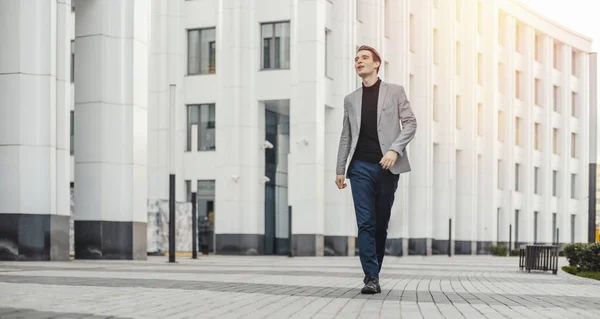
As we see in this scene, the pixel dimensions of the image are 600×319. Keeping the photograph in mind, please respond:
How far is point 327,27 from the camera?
37188 millimetres

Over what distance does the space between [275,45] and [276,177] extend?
556 centimetres

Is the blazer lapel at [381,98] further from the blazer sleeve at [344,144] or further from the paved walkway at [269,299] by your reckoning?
the paved walkway at [269,299]

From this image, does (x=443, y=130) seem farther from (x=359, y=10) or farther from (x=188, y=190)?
(x=188, y=190)

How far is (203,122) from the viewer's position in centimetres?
3834

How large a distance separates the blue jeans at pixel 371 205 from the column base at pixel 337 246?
91.7 ft

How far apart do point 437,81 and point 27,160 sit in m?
36.6

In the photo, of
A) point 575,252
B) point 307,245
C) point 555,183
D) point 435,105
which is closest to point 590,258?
point 575,252

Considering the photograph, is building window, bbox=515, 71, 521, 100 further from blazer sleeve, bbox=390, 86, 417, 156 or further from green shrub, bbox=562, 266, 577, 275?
blazer sleeve, bbox=390, 86, 417, 156

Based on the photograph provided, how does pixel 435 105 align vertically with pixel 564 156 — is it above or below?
above

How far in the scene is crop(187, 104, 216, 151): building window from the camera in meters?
38.2

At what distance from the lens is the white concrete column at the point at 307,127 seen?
35.5m

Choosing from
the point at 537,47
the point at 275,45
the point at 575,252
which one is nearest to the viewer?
the point at 575,252

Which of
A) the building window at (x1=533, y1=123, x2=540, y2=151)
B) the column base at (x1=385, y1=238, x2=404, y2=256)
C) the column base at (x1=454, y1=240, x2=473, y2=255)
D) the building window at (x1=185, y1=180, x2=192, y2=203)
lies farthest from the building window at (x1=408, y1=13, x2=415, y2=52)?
the building window at (x1=533, y1=123, x2=540, y2=151)

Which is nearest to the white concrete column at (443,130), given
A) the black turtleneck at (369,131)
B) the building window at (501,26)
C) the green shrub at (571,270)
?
the building window at (501,26)
